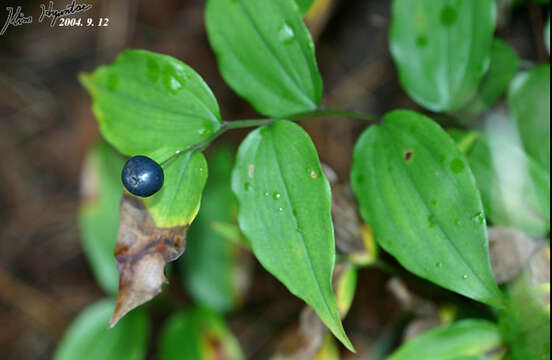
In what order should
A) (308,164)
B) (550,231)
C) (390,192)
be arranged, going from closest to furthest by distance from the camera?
(308,164) → (390,192) → (550,231)

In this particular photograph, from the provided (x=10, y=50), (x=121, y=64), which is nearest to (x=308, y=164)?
(x=121, y=64)

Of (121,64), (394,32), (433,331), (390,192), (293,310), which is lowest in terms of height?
(293,310)

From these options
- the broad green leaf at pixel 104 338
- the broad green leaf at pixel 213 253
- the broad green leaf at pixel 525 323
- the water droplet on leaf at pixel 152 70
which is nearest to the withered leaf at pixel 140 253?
the water droplet on leaf at pixel 152 70

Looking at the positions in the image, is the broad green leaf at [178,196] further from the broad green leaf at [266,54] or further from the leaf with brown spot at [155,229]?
the broad green leaf at [266,54]

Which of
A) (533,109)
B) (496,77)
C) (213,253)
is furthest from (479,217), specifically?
(213,253)

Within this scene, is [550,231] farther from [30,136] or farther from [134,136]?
[30,136]

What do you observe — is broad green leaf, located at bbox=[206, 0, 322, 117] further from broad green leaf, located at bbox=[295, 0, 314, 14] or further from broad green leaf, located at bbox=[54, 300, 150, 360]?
broad green leaf, located at bbox=[54, 300, 150, 360]

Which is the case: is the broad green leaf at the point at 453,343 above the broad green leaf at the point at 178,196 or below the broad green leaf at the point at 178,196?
below
